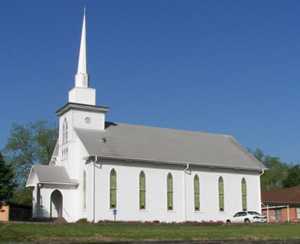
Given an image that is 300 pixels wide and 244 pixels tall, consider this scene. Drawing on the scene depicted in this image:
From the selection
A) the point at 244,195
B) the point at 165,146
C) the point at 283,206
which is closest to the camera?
the point at 165,146

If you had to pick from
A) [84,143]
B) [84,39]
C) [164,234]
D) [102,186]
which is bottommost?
[164,234]

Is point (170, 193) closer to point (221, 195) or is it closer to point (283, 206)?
point (221, 195)

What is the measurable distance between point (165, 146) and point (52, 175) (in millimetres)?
12166

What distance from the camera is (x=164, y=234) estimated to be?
100 ft

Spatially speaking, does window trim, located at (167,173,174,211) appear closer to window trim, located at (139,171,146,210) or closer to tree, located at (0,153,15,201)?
window trim, located at (139,171,146,210)

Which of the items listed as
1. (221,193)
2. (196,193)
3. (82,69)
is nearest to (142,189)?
(196,193)

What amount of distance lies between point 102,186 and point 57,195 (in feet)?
19.7

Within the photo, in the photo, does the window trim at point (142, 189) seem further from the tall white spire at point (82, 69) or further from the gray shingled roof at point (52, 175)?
the tall white spire at point (82, 69)

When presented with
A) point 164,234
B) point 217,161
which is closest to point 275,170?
point 217,161

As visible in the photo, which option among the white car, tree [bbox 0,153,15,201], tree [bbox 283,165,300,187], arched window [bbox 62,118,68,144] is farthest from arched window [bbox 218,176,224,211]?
tree [bbox 283,165,300,187]

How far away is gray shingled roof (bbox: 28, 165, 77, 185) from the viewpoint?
51366 mm

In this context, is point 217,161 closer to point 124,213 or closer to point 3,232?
point 124,213

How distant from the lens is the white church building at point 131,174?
51.0 meters

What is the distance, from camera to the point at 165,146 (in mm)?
57375
